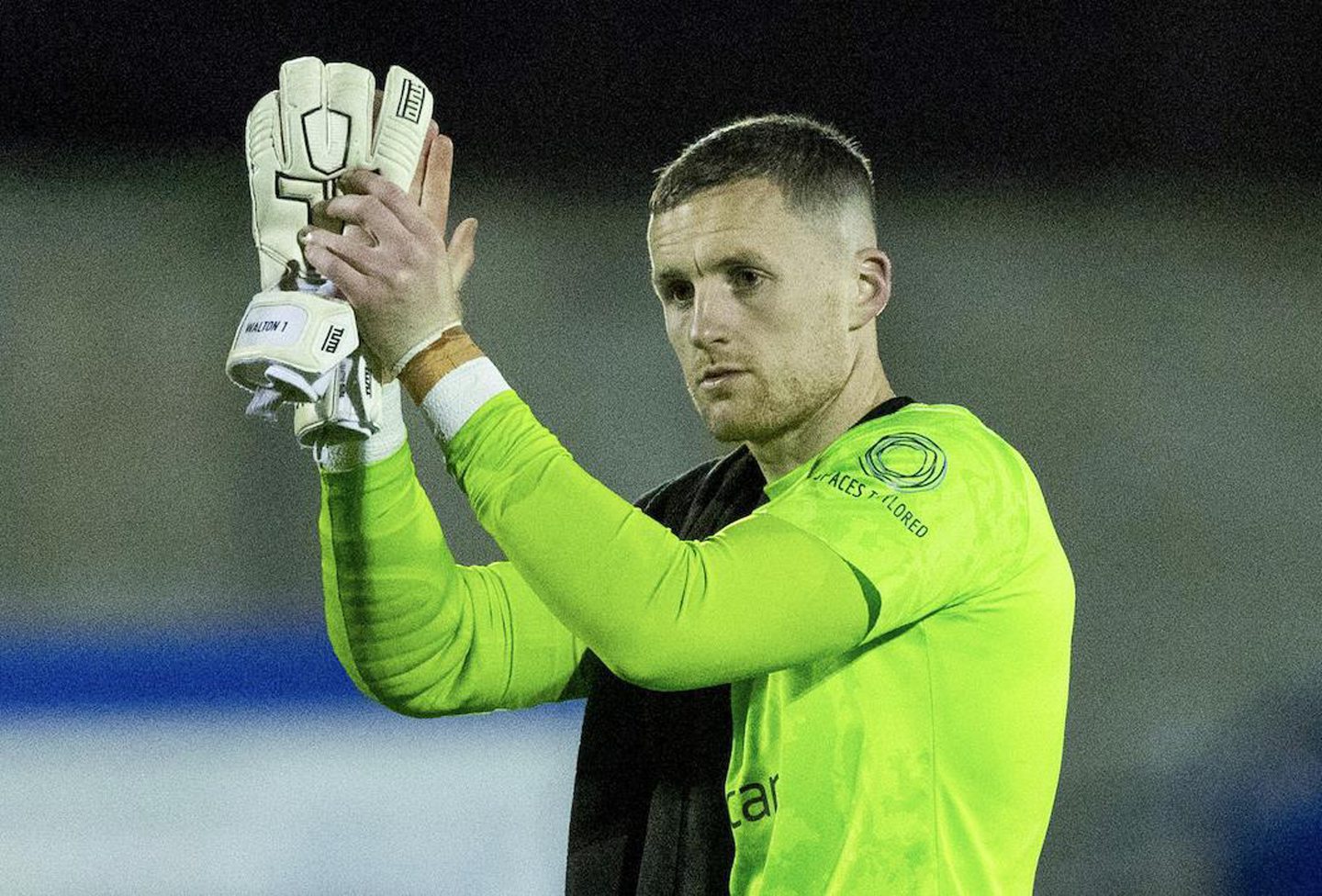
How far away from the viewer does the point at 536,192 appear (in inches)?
130

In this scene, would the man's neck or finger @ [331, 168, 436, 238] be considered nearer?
finger @ [331, 168, 436, 238]

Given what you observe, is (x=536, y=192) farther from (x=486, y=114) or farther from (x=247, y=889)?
(x=247, y=889)

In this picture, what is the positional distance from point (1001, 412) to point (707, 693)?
81.8 inches

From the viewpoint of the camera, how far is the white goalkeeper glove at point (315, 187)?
1079 mm

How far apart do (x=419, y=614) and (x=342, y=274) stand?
396mm

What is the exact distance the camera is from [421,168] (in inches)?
47.6

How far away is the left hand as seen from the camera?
110cm

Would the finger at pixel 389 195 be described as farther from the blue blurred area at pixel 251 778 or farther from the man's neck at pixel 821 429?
the blue blurred area at pixel 251 778

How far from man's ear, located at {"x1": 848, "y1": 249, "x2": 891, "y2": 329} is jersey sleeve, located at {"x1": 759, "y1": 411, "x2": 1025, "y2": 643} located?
0.67 feet

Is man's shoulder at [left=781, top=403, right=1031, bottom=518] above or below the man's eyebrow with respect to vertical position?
below

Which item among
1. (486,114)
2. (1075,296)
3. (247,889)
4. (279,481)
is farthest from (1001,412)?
(247,889)

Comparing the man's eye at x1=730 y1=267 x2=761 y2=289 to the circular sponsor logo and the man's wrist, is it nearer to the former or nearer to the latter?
the circular sponsor logo

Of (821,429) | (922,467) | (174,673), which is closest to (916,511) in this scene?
(922,467)

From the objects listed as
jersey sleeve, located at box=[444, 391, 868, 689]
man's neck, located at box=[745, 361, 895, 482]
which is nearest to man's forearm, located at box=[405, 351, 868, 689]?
jersey sleeve, located at box=[444, 391, 868, 689]
